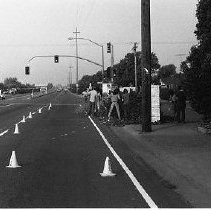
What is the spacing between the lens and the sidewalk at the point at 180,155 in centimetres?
960

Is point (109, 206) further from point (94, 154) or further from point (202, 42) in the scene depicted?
point (202, 42)

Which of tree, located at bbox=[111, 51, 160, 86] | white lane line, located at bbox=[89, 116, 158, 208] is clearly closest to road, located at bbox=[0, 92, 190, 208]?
white lane line, located at bbox=[89, 116, 158, 208]

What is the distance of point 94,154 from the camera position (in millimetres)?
14867

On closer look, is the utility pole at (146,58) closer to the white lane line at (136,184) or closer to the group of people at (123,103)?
the group of people at (123,103)

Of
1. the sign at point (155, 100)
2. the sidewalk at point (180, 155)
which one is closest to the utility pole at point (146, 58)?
the sidewalk at point (180, 155)

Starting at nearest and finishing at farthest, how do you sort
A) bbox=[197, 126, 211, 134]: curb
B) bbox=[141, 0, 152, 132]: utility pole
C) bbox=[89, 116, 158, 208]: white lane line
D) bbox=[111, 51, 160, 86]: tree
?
bbox=[89, 116, 158, 208]: white lane line
bbox=[197, 126, 211, 134]: curb
bbox=[141, 0, 152, 132]: utility pole
bbox=[111, 51, 160, 86]: tree

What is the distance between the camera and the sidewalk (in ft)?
31.5

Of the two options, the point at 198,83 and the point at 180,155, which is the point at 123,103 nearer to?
the point at 198,83

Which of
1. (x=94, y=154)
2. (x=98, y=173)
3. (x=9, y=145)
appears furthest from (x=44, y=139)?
(x=98, y=173)

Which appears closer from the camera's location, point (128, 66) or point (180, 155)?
A: point (180, 155)

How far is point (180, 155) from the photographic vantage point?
553 inches

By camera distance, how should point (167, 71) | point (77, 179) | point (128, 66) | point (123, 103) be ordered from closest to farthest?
point (77, 179) → point (123, 103) → point (128, 66) → point (167, 71)

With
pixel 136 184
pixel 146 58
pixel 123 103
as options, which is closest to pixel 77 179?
pixel 136 184

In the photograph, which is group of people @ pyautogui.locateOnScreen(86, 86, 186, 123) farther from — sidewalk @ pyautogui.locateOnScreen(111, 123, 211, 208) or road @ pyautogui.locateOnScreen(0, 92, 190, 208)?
road @ pyautogui.locateOnScreen(0, 92, 190, 208)
